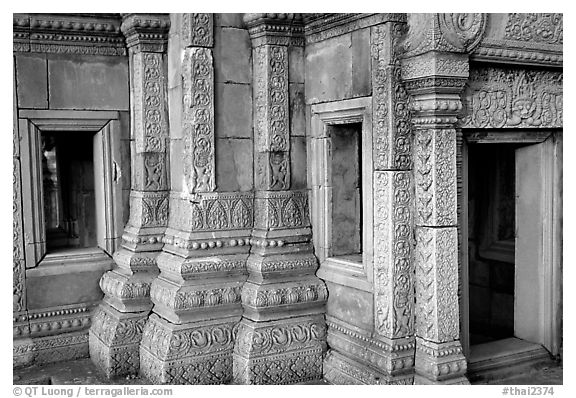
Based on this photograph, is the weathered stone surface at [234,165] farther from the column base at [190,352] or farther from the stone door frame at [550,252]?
the stone door frame at [550,252]

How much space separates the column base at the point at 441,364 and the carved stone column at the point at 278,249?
1.03 m

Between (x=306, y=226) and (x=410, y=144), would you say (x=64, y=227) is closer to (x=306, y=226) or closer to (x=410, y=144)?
(x=306, y=226)

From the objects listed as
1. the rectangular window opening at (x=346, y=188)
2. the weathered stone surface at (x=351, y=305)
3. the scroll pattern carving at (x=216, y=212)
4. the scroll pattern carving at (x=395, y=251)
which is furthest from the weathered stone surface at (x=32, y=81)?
the scroll pattern carving at (x=395, y=251)

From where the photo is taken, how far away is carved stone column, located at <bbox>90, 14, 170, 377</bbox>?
640 centimetres

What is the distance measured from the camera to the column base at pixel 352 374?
5375 mm

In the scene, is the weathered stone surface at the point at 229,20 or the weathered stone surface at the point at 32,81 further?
the weathered stone surface at the point at 32,81

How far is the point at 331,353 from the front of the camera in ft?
19.8

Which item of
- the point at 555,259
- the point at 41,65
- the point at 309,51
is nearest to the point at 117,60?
the point at 41,65

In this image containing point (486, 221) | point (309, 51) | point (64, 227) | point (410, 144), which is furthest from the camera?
point (486, 221)

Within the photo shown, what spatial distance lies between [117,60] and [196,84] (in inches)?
52.7

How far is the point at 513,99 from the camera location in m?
5.66

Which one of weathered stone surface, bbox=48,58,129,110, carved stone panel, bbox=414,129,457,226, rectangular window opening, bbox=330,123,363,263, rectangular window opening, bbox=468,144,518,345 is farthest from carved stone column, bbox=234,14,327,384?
rectangular window opening, bbox=468,144,518,345

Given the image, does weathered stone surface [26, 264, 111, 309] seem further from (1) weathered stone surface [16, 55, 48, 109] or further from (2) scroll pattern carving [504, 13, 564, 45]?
(2) scroll pattern carving [504, 13, 564, 45]

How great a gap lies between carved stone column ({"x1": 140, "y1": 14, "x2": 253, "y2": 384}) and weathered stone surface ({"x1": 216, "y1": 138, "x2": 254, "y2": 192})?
2.7 inches
